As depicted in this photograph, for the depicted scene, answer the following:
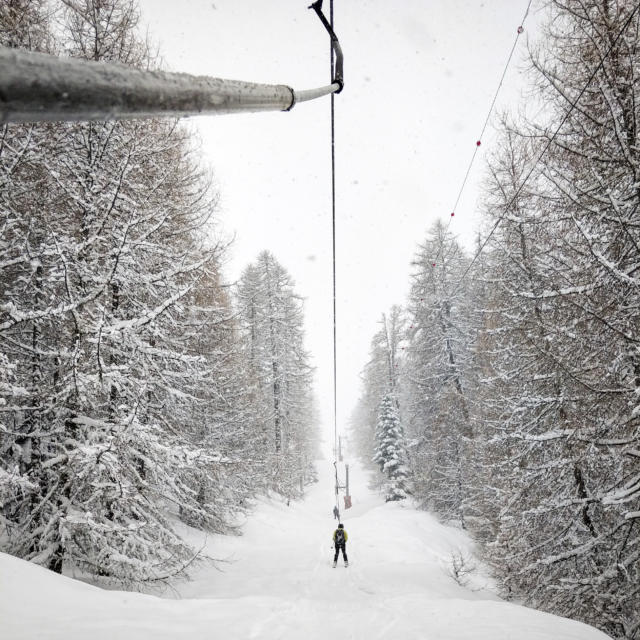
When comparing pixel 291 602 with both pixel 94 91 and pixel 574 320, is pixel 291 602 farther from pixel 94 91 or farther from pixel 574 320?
pixel 94 91

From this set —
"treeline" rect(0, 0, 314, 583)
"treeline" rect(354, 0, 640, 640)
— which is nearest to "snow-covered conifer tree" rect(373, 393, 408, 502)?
"treeline" rect(354, 0, 640, 640)

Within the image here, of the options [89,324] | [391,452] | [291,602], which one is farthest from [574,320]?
[391,452]

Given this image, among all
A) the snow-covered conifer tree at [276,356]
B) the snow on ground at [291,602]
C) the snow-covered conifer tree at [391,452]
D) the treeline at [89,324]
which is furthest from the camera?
the snow-covered conifer tree at [391,452]

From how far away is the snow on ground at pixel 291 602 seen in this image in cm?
352

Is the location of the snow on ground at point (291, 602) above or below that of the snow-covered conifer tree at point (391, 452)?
above

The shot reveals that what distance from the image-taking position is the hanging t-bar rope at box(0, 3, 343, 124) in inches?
33.8

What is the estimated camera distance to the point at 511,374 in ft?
30.0

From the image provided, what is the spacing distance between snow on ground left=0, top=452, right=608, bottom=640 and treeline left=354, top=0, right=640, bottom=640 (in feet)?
5.90

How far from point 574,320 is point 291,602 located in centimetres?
745

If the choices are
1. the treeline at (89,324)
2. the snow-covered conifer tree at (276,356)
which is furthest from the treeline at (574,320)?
the snow-covered conifer tree at (276,356)

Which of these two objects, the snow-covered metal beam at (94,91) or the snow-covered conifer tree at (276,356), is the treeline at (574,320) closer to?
the snow-covered metal beam at (94,91)

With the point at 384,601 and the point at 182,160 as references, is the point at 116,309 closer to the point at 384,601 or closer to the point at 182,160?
the point at 182,160

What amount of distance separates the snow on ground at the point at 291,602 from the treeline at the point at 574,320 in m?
1.80

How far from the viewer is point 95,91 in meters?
1.03
